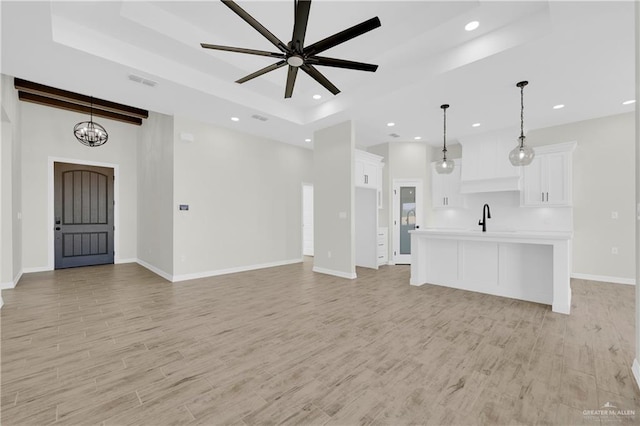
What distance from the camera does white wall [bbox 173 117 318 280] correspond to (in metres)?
5.55

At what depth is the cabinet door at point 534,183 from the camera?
5.91 meters

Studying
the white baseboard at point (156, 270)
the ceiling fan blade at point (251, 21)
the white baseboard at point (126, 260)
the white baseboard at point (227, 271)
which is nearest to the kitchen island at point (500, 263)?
the white baseboard at point (227, 271)

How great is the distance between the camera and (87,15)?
3.19 metres

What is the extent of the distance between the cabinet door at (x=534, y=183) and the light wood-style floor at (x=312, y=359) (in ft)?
7.31

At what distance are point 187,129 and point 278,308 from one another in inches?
159

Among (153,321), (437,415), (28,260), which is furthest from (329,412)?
(28,260)

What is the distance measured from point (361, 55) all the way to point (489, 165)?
13.5 feet

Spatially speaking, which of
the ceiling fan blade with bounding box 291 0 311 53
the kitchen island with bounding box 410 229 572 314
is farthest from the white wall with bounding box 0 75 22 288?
the kitchen island with bounding box 410 229 572 314

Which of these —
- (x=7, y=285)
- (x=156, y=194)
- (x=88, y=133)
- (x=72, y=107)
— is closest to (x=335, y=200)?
(x=156, y=194)

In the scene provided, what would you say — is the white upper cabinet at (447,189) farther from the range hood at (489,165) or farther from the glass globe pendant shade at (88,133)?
Answer: the glass globe pendant shade at (88,133)

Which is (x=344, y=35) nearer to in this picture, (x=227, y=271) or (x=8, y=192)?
(x=227, y=271)

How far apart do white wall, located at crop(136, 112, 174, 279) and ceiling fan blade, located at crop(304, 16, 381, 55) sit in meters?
4.00

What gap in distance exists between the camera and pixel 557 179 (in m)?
5.74

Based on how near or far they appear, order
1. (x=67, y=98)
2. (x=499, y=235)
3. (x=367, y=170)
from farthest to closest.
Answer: (x=367, y=170), (x=67, y=98), (x=499, y=235)
